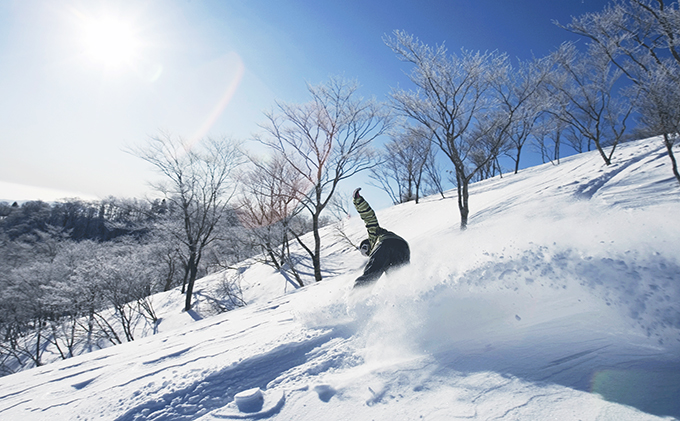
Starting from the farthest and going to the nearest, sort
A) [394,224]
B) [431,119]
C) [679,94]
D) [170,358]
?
[394,224], [431,119], [679,94], [170,358]

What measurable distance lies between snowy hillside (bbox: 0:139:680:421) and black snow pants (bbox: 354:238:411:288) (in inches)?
15.0

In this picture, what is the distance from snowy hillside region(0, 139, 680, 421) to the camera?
1.41 metres

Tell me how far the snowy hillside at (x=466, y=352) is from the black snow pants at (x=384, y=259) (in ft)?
1.25

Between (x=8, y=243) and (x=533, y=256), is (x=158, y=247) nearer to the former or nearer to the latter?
(x=533, y=256)

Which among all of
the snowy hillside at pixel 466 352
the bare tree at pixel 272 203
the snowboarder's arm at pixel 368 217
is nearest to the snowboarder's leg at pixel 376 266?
the snowy hillside at pixel 466 352

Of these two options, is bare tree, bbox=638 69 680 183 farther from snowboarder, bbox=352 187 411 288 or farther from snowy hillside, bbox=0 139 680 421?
snowboarder, bbox=352 187 411 288

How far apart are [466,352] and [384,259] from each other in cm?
174

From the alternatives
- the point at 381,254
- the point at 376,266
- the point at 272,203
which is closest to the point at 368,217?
the point at 381,254

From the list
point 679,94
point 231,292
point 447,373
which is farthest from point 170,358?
point 679,94

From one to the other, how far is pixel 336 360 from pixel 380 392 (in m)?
0.56

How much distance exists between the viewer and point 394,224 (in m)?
19.1

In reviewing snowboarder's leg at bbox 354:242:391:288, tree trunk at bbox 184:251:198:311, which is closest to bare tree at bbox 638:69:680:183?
snowboarder's leg at bbox 354:242:391:288

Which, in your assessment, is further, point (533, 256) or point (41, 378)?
point (41, 378)

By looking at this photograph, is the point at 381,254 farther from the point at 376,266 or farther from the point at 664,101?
the point at 664,101
